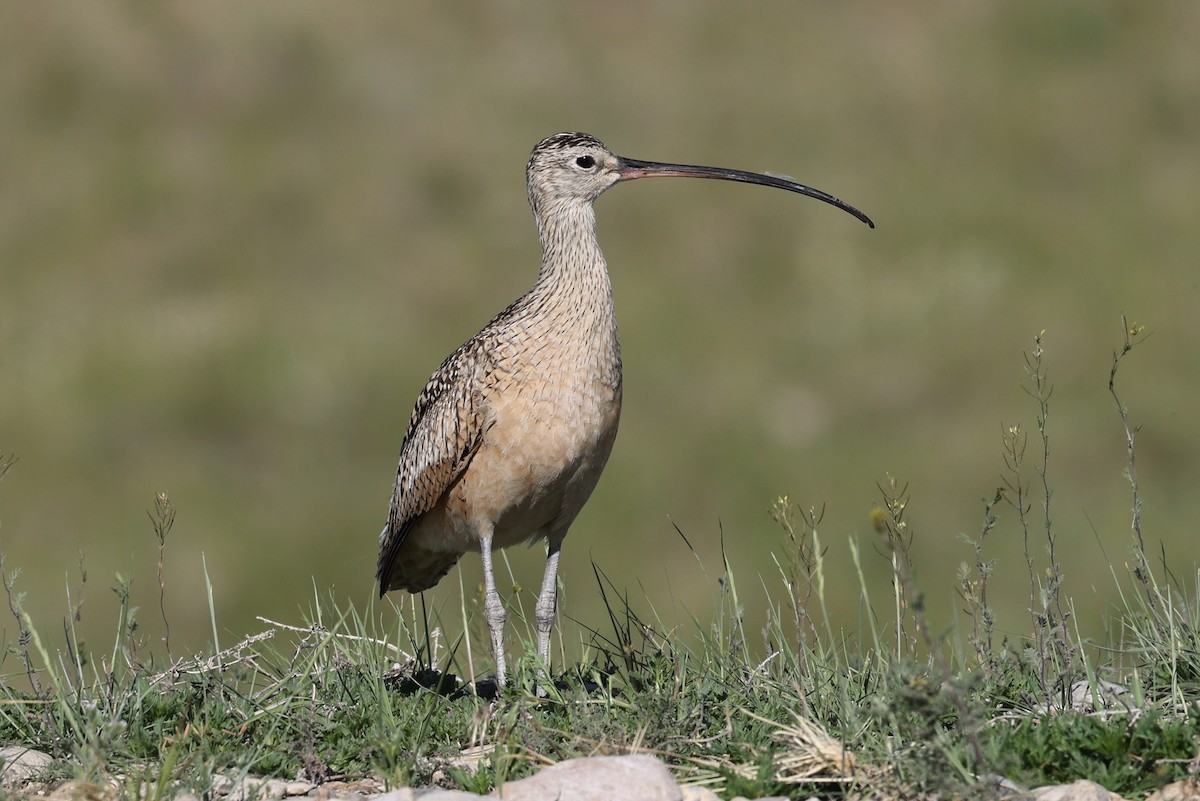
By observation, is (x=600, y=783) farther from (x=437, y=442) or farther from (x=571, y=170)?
(x=571, y=170)

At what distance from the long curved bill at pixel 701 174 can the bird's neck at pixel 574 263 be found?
32cm

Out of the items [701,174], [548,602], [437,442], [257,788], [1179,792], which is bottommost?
[1179,792]

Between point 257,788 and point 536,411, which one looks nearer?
point 257,788

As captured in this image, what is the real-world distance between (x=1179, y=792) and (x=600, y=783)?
5.43ft

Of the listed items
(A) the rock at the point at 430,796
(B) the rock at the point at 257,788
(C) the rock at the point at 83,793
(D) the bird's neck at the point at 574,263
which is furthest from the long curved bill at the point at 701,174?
(C) the rock at the point at 83,793

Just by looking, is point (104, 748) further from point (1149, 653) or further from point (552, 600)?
point (1149, 653)

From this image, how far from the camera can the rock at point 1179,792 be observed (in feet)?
14.1

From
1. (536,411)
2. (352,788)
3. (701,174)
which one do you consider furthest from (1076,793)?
(701,174)

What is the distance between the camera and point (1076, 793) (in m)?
4.24

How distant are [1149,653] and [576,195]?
3.29 metres

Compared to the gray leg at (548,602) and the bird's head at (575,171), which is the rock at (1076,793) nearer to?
the gray leg at (548,602)

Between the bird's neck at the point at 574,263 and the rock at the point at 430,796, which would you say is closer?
the rock at the point at 430,796

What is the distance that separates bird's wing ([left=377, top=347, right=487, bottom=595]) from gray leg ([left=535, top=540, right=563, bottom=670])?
63cm

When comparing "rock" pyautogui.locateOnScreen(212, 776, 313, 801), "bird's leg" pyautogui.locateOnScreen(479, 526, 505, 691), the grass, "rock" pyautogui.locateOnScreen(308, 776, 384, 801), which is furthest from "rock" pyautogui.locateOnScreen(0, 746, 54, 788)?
"bird's leg" pyautogui.locateOnScreen(479, 526, 505, 691)
